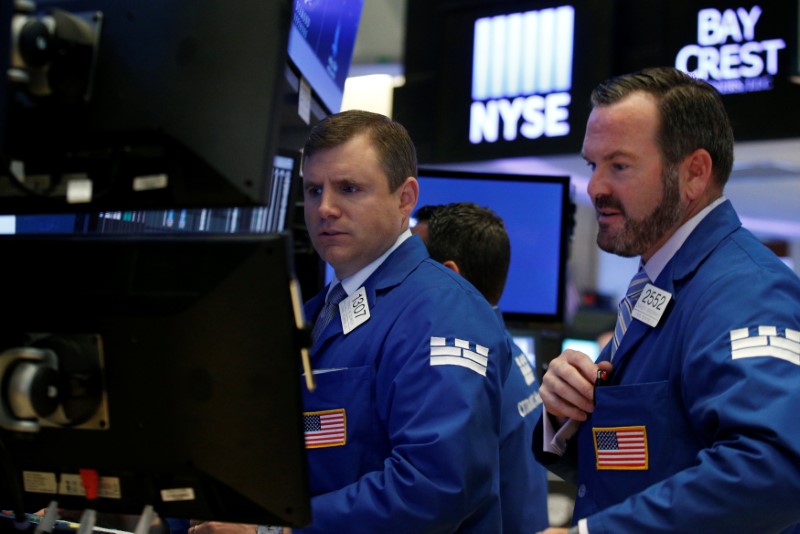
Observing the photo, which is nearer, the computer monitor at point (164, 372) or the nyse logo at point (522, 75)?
the computer monitor at point (164, 372)

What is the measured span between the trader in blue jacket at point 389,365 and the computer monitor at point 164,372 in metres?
0.39

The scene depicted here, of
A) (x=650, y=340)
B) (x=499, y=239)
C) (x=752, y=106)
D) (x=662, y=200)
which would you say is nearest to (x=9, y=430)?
(x=650, y=340)

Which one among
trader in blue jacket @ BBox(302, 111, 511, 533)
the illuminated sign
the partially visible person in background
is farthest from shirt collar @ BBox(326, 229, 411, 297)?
the illuminated sign

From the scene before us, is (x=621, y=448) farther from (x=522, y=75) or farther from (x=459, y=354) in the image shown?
(x=522, y=75)

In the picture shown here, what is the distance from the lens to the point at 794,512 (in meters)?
1.26

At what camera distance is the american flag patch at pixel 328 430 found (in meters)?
1.65

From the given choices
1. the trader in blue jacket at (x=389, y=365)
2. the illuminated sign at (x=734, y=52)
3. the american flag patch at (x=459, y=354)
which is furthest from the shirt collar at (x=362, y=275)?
the illuminated sign at (x=734, y=52)

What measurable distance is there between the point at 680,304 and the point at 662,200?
21cm

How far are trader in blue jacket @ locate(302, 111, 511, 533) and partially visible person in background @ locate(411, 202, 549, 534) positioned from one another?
1.27 ft

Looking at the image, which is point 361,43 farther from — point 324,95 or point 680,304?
point 680,304

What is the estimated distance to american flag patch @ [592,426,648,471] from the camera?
4.73 ft

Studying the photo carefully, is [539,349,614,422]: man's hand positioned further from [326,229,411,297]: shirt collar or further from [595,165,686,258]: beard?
[326,229,411,297]: shirt collar

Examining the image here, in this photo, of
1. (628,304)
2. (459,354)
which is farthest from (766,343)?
(459,354)

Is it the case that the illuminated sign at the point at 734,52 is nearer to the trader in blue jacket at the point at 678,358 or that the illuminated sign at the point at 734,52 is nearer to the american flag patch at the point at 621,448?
the trader in blue jacket at the point at 678,358
